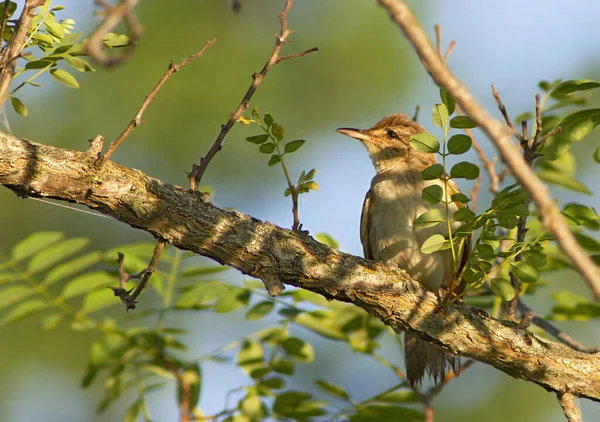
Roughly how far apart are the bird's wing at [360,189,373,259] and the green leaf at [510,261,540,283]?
226 cm

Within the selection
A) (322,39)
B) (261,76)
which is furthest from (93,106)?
(261,76)

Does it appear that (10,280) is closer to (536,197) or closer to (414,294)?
(414,294)

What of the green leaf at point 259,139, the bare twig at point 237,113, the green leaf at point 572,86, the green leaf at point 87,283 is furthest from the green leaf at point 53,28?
the green leaf at point 572,86

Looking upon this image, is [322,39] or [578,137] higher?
[322,39]

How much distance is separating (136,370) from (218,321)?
509 cm

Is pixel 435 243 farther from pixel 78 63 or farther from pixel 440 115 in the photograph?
pixel 78 63

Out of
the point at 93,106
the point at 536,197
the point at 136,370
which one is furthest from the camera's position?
the point at 93,106

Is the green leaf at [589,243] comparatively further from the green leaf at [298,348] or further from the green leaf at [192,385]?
the green leaf at [192,385]

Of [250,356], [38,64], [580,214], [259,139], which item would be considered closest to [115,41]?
[38,64]

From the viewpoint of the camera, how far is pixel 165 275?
495 cm

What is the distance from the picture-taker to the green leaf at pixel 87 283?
4.80 m

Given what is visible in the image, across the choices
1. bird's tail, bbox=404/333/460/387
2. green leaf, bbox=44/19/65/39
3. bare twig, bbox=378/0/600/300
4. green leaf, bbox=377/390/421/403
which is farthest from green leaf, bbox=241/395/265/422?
bare twig, bbox=378/0/600/300

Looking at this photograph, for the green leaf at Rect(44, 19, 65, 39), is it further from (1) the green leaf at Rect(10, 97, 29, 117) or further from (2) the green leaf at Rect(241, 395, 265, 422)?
(2) the green leaf at Rect(241, 395, 265, 422)

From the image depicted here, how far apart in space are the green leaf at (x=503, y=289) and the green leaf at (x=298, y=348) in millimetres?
1490
